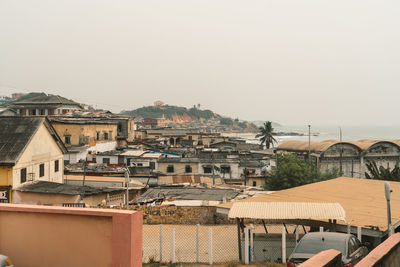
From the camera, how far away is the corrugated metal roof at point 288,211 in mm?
A: 11531

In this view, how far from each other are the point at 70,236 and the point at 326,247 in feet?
19.6

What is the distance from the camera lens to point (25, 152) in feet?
74.2

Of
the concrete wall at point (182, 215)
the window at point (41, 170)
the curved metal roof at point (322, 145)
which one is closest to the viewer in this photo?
the concrete wall at point (182, 215)

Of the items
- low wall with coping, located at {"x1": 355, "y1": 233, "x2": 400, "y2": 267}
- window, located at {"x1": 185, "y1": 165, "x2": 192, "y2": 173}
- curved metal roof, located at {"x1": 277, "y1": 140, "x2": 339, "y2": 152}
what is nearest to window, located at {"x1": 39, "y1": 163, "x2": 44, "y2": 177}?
window, located at {"x1": 185, "y1": 165, "x2": 192, "y2": 173}

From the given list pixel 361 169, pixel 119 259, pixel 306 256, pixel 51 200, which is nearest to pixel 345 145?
pixel 361 169

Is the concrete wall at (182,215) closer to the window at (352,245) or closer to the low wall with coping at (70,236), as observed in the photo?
the window at (352,245)

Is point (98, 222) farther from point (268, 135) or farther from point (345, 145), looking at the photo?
point (268, 135)

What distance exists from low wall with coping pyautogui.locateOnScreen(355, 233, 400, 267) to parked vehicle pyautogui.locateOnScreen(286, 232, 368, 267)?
365cm

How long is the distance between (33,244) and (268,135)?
270 ft

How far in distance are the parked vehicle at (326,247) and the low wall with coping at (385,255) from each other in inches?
144

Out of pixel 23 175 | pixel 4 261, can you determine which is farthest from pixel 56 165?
pixel 4 261

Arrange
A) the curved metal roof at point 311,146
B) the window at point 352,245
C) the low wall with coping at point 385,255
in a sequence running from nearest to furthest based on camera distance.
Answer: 1. the low wall with coping at point 385,255
2. the window at point 352,245
3. the curved metal roof at point 311,146

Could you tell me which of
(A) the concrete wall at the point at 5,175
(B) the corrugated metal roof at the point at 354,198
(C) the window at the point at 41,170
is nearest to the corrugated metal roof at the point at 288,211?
(B) the corrugated metal roof at the point at 354,198

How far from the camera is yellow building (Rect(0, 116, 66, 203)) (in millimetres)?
21156
